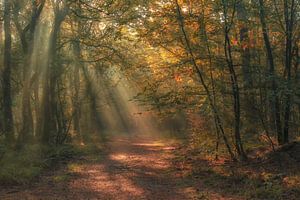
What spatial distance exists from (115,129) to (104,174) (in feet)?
135

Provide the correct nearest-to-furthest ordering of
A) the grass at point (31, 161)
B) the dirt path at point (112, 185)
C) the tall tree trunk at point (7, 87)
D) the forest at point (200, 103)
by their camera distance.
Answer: the dirt path at point (112, 185) < the forest at point (200, 103) < the grass at point (31, 161) < the tall tree trunk at point (7, 87)

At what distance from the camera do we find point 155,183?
1208cm

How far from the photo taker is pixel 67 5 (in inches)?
711

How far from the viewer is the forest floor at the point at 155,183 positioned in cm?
986

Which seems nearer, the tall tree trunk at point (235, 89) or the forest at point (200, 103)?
the forest at point (200, 103)

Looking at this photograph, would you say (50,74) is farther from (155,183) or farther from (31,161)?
(155,183)

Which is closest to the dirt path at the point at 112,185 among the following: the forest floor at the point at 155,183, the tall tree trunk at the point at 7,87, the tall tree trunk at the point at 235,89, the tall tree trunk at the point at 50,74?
the forest floor at the point at 155,183

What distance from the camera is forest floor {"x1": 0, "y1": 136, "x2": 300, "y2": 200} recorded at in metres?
9.86

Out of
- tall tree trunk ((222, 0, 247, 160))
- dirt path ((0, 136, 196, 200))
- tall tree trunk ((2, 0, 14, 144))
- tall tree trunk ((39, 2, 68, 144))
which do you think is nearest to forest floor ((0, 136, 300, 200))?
dirt path ((0, 136, 196, 200))

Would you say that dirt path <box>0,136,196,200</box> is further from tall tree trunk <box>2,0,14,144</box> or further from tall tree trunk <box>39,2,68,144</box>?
tall tree trunk <box>39,2,68,144</box>

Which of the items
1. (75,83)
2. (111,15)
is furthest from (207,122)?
(75,83)

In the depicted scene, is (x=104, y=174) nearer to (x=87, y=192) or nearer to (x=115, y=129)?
(x=87, y=192)

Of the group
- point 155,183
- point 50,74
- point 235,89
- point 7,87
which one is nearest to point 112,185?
point 155,183

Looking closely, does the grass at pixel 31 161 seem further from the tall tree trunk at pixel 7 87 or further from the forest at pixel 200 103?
the tall tree trunk at pixel 7 87
